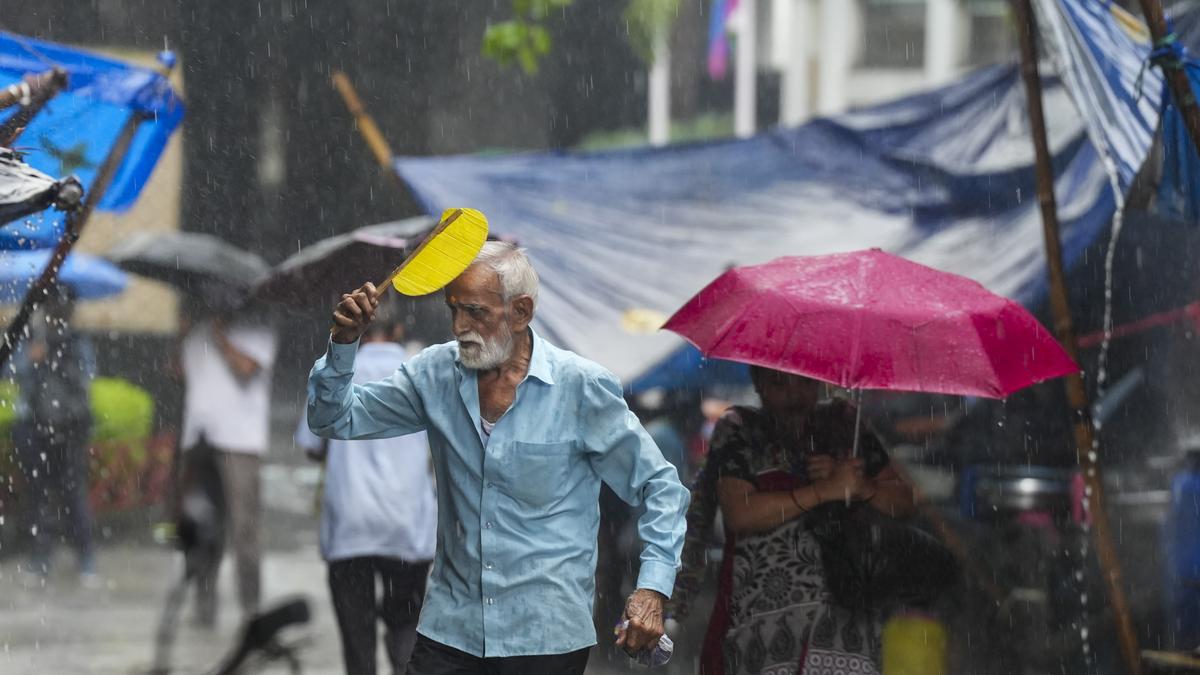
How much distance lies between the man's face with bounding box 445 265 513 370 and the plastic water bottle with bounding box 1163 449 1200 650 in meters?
4.12

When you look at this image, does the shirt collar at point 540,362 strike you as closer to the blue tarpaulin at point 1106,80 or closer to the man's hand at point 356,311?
the man's hand at point 356,311

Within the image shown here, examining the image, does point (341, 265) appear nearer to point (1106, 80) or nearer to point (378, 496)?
point (378, 496)

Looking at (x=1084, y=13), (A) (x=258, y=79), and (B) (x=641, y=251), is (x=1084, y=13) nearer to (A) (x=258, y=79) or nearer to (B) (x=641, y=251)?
(B) (x=641, y=251)

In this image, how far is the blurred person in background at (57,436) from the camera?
32.9ft

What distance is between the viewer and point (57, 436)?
34.3 ft

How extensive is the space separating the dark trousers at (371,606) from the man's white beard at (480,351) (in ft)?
7.45

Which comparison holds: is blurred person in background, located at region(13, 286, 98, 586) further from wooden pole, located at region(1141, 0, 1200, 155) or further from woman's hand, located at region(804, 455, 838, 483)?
wooden pole, located at region(1141, 0, 1200, 155)

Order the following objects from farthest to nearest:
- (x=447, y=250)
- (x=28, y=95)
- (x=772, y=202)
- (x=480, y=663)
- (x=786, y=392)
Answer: (x=772, y=202) < (x=786, y=392) < (x=28, y=95) < (x=480, y=663) < (x=447, y=250)

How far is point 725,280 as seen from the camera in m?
4.76

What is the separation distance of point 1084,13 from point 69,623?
6.19 m

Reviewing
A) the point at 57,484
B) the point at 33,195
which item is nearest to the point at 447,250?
the point at 33,195

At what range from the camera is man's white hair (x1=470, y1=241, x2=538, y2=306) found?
148 inches

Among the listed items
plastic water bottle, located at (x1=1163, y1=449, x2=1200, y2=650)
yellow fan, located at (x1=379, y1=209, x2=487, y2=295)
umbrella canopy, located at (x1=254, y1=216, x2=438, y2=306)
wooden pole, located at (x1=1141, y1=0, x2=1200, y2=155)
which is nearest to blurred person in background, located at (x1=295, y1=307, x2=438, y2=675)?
umbrella canopy, located at (x1=254, y1=216, x2=438, y2=306)

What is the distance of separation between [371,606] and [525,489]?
7.59 ft
